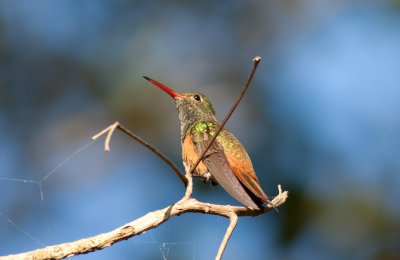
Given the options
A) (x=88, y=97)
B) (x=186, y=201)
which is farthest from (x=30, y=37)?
(x=186, y=201)

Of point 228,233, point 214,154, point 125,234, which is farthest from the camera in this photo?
point 214,154

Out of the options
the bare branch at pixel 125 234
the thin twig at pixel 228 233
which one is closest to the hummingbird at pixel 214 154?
the thin twig at pixel 228 233

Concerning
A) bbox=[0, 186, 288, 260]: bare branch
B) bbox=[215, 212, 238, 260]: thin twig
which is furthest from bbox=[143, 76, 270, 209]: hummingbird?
bbox=[0, 186, 288, 260]: bare branch

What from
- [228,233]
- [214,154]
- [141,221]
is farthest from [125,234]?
[214,154]

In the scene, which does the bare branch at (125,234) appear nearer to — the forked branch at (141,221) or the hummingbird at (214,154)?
the forked branch at (141,221)

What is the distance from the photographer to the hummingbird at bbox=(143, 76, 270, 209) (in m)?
3.26

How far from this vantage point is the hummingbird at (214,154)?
128 inches

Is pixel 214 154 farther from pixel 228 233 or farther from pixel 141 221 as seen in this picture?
pixel 141 221

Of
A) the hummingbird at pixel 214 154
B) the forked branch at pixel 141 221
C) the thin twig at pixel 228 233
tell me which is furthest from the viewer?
the hummingbird at pixel 214 154

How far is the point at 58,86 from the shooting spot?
8914 mm

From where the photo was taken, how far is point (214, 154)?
376cm

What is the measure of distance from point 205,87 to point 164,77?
544mm

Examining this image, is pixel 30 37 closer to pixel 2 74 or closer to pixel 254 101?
pixel 2 74

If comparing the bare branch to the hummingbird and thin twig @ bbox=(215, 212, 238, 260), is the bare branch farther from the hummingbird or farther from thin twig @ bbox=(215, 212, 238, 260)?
the hummingbird
